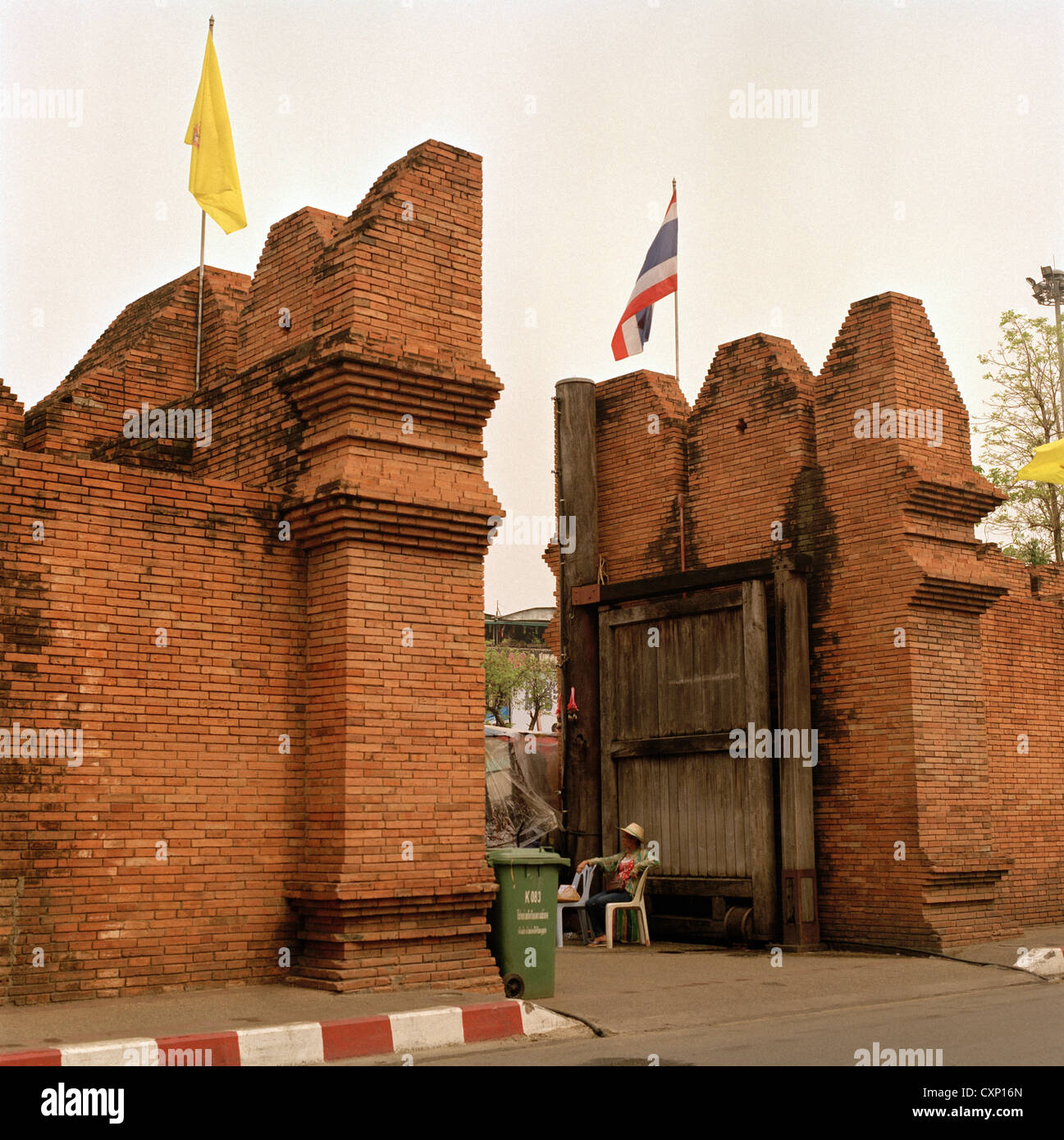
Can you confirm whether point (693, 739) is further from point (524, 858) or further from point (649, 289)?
point (649, 289)

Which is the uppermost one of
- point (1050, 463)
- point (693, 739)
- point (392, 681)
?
point (1050, 463)

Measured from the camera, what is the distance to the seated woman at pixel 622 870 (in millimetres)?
13695

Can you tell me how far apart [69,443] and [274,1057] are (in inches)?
247

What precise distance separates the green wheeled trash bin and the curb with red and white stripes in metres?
1.07

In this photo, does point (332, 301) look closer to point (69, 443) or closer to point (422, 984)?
point (69, 443)

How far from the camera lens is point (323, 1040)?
283 inches

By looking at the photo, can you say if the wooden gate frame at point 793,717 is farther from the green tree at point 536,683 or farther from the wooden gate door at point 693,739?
the green tree at point 536,683

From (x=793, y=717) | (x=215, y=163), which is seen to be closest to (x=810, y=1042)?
(x=793, y=717)

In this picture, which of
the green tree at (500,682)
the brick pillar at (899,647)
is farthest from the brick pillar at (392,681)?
the green tree at (500,682)

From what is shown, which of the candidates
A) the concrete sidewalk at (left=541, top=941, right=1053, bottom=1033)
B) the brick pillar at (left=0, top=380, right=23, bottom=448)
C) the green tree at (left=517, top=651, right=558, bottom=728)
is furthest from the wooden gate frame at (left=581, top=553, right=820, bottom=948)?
the green tree at (left=517, top=651, right=558, bottom=728)

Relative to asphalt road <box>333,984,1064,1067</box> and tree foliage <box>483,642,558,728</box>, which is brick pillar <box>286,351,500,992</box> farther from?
tree foliage <box>483,642,558,728</box>

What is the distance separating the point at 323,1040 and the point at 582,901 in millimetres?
7152

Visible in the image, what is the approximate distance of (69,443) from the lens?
11398mm

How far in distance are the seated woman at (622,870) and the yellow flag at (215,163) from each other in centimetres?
708
